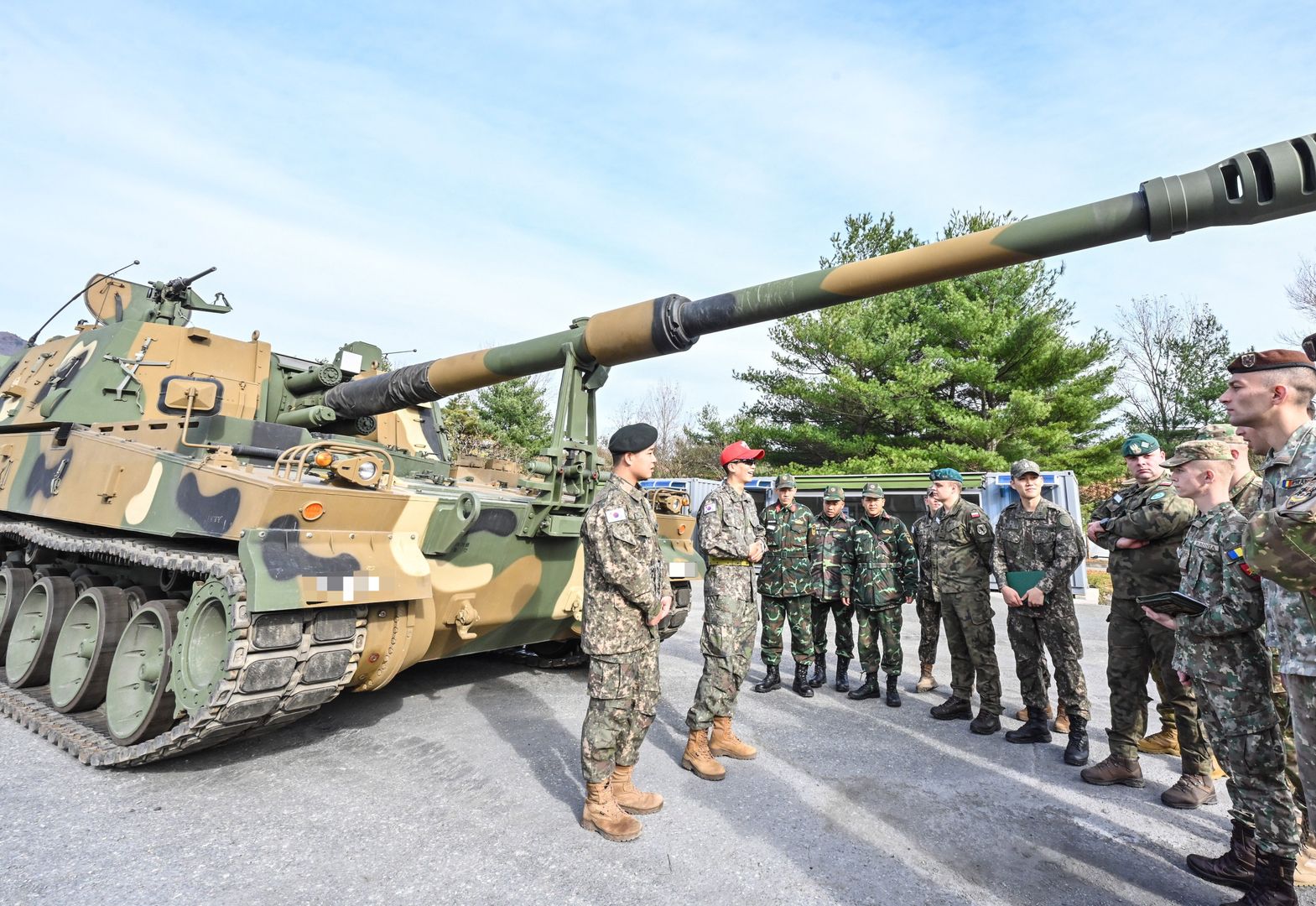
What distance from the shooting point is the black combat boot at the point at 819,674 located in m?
6.45

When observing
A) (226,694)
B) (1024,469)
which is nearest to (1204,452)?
(1024,469)

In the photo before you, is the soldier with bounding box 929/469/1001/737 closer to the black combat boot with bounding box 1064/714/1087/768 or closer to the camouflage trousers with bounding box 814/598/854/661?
the black combat boot with bounding box 1064/714/1087/768

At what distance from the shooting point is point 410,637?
13.8 feet

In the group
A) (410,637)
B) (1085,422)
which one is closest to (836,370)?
(1085,422)

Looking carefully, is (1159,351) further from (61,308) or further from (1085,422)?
(61,308)

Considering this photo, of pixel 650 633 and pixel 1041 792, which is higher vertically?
pixel 650 633

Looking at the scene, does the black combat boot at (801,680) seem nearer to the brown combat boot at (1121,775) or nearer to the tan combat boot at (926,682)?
the tan combat boot at (926,682)

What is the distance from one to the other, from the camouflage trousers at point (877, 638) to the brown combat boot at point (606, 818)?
304cm

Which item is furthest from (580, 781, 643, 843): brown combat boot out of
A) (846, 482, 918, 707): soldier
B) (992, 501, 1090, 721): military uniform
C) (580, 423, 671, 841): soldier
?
(846, 482, 918, 707): soldier

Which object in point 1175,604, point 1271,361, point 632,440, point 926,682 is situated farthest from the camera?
point 926,682

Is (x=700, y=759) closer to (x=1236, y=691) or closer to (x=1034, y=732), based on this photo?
(x=1034, y=732)

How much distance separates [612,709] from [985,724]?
2882mm

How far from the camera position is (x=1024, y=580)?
4.87 metres

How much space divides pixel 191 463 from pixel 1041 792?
15.6ft
